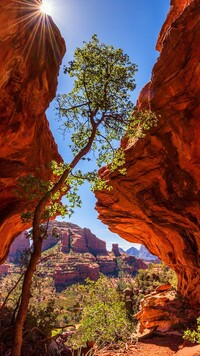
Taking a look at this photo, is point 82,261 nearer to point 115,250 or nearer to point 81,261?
point 81,261

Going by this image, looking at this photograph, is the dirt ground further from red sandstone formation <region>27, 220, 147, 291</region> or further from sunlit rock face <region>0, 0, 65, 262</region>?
red sandstone formation <region>27, 220, 147, 291</region>

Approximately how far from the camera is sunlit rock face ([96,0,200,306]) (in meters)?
12.3

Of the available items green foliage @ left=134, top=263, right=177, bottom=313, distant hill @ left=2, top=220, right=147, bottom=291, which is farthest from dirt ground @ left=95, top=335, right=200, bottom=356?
distant hill @ left=2, top=220, right=147, bottom=291

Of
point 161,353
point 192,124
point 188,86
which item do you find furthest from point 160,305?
point 188,86

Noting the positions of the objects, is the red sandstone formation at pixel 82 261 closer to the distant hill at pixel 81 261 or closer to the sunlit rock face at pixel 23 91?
the distant hill at pixel 81 261

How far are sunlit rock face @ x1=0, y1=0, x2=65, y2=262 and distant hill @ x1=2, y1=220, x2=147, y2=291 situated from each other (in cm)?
7030

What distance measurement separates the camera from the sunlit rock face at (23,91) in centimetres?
759

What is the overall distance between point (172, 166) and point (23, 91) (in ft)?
31.9

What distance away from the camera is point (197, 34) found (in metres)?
11.5

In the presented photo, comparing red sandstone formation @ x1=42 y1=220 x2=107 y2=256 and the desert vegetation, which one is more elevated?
red sandstone formation @ x1=42 y1=220 x2=107 y2=256

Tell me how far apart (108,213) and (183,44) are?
45.8 ft

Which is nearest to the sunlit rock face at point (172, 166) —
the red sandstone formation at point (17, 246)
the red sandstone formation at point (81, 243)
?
the red sandstone formation at point (81, 243)

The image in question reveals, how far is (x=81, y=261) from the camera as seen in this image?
101 metres

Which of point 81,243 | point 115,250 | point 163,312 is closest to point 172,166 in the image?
point 163,312
